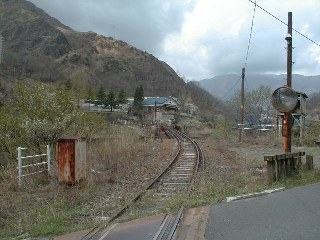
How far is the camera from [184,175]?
16094 millimetres

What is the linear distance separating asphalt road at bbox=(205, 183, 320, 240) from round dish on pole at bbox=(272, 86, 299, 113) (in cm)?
351

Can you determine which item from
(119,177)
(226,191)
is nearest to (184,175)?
(119,177)

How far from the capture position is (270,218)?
7.59m

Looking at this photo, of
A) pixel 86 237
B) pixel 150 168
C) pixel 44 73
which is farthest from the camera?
pixel 44 73

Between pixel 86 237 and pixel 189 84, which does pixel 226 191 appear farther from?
pixel 189 84

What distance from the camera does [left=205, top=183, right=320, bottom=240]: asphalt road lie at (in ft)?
Answer: 21.9

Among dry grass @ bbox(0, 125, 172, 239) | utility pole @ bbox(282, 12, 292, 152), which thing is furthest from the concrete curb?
utility pole @ bbox(282, 12, 292, 152)

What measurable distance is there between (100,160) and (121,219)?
11005 millimetres

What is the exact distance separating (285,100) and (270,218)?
5.79 m

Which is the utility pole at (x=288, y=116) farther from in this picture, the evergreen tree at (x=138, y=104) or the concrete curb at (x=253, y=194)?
the evergreen tree at (x=138, y=104)

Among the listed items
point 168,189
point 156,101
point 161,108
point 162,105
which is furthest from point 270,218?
point 162,105

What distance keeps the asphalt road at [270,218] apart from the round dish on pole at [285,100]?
3510 mm

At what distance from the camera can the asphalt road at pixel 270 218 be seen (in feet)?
21.9

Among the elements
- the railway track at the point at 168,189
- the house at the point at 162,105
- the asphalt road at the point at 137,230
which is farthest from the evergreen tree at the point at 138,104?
the asphalt road at the point at 137,230
